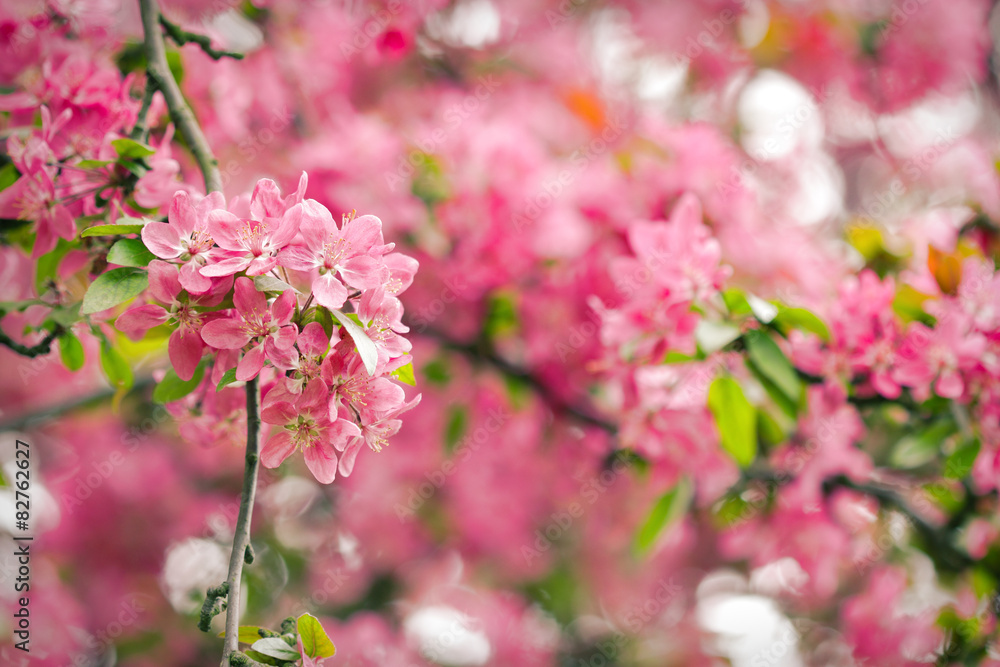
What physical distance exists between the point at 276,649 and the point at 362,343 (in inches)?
13.9

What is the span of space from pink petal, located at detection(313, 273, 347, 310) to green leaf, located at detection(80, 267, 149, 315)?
0.81 ft

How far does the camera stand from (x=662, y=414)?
136 cm

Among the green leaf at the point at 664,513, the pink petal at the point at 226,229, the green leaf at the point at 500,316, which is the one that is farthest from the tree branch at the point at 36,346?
the green leaf at the point at 664,513

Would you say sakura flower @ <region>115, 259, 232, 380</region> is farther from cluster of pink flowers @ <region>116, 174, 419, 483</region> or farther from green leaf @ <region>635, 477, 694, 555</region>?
green leaf @ <region>635, 477, 694, 555</region>

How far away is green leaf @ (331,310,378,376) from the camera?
0.64 metres

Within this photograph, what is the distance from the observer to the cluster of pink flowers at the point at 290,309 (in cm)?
69

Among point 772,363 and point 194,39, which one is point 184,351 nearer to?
point 194,39

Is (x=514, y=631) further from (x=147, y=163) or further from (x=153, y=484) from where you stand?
(x=147, y=163)

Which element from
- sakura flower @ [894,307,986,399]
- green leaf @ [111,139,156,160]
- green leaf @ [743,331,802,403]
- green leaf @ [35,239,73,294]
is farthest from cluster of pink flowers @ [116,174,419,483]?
sakura flower @ [894,307,986,399]

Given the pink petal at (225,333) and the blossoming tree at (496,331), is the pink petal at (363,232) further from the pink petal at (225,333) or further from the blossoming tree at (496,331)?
the pink petal at (225,333)

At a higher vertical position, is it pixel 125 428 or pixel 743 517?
pixel 743 517

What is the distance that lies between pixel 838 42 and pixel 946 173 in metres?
0.84

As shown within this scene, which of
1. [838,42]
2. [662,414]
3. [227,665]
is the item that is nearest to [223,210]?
[227,665]

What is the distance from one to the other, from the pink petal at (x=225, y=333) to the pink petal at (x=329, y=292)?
4.0 inches
